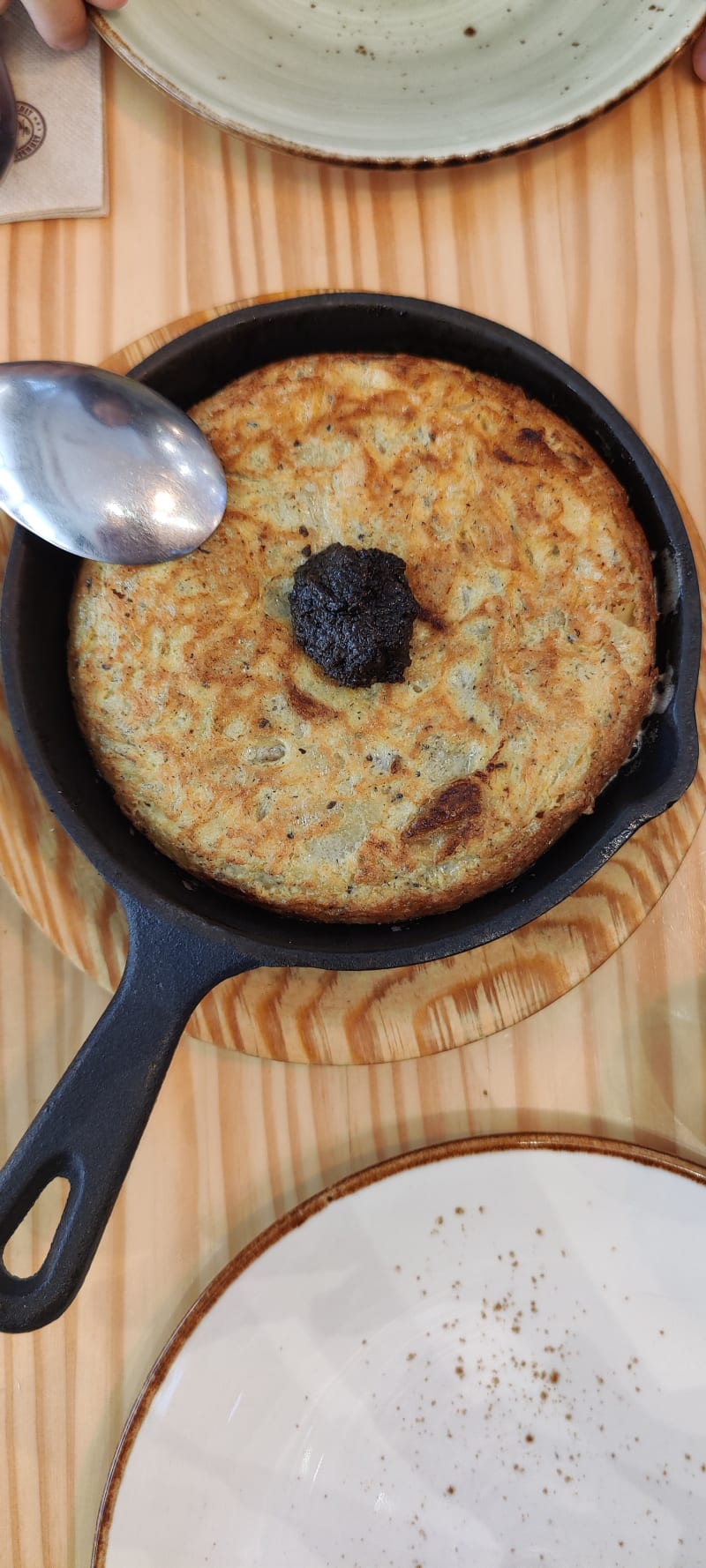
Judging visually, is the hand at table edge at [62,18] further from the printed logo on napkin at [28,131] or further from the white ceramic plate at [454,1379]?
the white ceramic plate at [454,1379]

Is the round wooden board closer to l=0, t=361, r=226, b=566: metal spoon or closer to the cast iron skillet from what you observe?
the cast iron skillet

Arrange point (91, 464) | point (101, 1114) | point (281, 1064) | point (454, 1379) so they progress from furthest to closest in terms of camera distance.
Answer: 1. point (281, 1064)
2. point (454, 1379)
3. point (91, 464)
4. point (101, 1114)

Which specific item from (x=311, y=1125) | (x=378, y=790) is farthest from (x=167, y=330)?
(x=311, y=1125)

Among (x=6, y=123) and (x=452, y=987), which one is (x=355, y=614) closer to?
(x=452, y=987)

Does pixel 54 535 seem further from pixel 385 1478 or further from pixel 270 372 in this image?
pixel 385 1478

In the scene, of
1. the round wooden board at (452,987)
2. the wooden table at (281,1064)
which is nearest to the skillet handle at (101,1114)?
the round wooden board at (452,987)

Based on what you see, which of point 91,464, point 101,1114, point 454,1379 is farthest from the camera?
point 454,1379

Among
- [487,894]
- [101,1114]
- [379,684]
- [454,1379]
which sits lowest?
[454,1379]

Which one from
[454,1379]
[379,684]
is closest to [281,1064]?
[454,1379]
